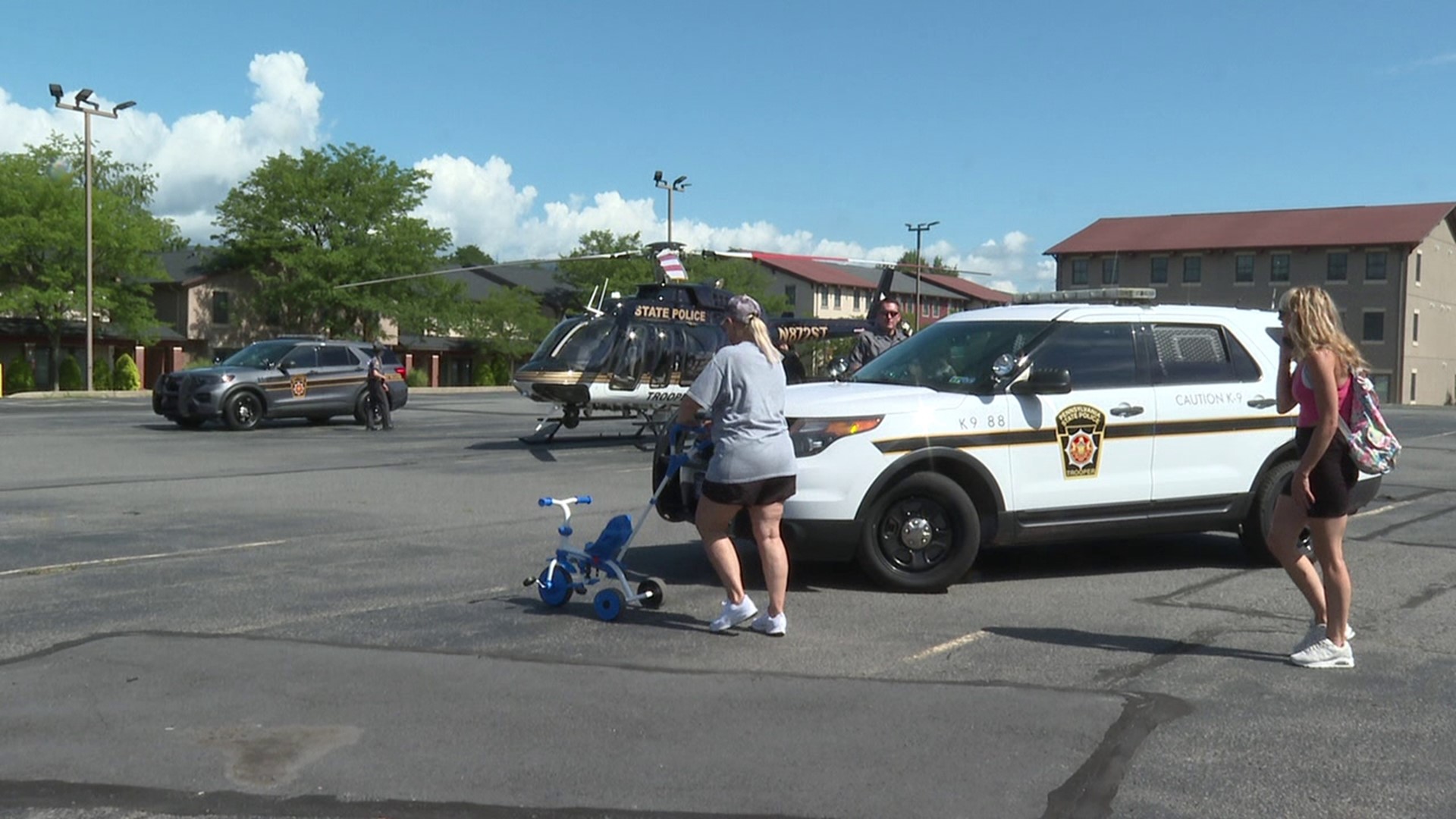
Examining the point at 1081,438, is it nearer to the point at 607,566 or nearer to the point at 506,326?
the point at 607,566

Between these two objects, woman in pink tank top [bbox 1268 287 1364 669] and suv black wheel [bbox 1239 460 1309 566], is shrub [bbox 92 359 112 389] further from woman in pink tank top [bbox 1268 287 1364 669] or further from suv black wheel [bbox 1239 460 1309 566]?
woman in pink tank top [bbox 1268 287 1364 669]

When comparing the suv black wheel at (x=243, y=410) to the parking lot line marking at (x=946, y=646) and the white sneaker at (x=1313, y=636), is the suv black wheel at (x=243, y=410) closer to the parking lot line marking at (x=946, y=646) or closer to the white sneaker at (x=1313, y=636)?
the parking lot line marking at (x=946, y=646)

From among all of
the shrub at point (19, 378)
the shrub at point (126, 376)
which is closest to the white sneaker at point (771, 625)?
the shrub at point (19, 378)

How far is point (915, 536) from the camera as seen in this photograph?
815cm

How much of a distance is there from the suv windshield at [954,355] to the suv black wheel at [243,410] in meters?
17.8

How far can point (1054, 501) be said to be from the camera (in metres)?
8.46

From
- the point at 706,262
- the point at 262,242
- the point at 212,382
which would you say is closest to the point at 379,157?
the point at 262,242

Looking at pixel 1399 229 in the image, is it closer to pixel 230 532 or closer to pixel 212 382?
pixel 212 382

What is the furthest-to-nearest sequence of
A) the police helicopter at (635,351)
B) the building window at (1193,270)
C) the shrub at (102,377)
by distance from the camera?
the building window at (1193,270)
the shrub at (102,377)
the police helicopter at (635,351)

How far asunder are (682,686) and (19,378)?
53.4 meters

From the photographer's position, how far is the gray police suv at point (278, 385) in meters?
24.3

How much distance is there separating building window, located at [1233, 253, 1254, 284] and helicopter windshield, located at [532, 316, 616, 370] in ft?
202

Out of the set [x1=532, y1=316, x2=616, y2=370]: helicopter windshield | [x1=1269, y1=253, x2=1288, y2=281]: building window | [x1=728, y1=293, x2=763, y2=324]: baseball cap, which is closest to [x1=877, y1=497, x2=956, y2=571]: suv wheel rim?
[x1=728, y1=293, x2=763, y2=324]: baseball cap

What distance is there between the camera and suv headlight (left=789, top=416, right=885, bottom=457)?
7.95m
